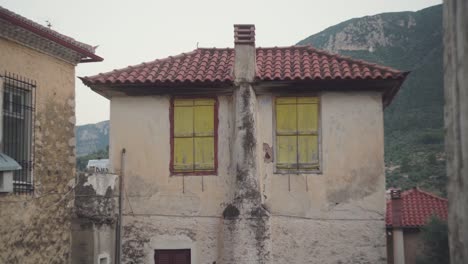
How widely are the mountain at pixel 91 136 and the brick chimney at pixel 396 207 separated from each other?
305 ft

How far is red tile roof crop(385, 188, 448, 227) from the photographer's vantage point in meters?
21.5

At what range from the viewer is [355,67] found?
43.2 ft

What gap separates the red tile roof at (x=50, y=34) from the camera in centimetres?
905

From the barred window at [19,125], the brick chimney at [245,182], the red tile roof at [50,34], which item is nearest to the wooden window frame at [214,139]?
the brick chimney at [245,182]

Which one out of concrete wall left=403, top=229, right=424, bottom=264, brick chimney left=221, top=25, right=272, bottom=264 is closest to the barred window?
brick chimney left=221, top=25, right=272, bottom=264

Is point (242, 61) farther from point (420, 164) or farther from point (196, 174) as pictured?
point (420, 164)

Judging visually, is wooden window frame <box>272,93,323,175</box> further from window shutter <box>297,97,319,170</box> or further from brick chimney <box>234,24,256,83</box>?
brick chimney <box>234,24,256,83</box>

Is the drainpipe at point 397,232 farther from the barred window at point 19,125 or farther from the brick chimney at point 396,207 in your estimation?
the barred window at point 19,125

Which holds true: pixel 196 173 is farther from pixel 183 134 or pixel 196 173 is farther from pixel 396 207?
pixel 396 207

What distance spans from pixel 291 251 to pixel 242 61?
4291 mm

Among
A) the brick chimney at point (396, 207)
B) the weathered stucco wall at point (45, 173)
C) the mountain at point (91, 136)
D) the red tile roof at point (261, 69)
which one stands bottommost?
the brick chimney at point (396, 207)

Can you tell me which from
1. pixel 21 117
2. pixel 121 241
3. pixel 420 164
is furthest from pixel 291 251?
pixel 420 164

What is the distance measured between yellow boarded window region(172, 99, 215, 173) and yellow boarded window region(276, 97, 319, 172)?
5.03 feet

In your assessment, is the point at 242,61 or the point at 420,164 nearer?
the point at 242,61
